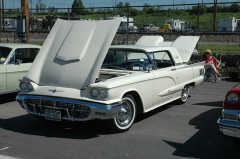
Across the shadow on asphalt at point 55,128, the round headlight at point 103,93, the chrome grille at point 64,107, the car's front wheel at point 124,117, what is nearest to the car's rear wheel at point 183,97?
the car's front wheel at point 124,117

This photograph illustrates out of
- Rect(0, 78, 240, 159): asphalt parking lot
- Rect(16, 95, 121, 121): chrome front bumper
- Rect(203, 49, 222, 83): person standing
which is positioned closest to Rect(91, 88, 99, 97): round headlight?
Rect(16, 95, 121, 121): chrome front bumper

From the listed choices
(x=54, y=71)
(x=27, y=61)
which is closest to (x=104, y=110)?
(x=54, y=71)

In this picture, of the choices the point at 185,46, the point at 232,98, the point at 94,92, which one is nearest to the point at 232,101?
the point at 232,98

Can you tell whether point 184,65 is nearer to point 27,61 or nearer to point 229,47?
point 27,61

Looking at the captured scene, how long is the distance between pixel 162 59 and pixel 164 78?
0.74m

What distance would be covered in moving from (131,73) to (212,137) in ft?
6.33

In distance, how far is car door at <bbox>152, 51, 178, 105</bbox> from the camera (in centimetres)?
684

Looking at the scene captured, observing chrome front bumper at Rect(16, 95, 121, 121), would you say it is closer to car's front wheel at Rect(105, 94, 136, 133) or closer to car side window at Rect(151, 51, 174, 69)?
car's front wheel at Rect(105, 94, 136, 133)

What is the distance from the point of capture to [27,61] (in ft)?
30.3

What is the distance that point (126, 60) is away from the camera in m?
7.14

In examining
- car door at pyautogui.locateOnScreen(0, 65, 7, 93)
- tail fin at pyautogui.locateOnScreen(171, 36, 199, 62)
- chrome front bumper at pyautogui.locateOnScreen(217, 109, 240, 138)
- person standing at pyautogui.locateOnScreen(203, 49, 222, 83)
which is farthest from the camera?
person standing at pyautogui.locateOnScreen(203, 49, 222, 83)

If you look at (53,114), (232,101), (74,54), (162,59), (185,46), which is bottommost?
(53,114)

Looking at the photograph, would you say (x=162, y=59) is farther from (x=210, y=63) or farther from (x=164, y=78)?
(x=210, y=63)

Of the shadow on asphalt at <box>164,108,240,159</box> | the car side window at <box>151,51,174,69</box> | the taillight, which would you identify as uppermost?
the car side window at <box>151,51,174,69</box>
